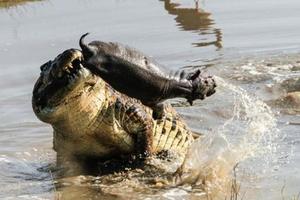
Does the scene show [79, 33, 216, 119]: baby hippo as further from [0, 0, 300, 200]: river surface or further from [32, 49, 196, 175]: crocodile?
[32, 49, 196, 175]: crocodile

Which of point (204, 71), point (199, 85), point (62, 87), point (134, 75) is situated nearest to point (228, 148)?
point (62, 87)

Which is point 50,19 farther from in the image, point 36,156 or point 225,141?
point 225,141

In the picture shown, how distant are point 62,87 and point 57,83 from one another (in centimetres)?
5

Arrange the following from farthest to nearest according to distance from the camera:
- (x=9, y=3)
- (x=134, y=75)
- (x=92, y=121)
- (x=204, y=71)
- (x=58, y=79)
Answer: (x=9, y=3), (x=92, y=121), (x=58, y=79), (x=204, y=71), (x=134, y=75)

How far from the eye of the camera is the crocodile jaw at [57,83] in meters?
5.50

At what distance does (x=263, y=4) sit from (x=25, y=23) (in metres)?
4.23

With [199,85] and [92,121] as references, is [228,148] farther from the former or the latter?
[199,85]

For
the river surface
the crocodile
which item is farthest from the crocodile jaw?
the river surface

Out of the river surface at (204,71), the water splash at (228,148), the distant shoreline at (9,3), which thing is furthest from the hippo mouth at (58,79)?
the distant shoreline at (9,3)

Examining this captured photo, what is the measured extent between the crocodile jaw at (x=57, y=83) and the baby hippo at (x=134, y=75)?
3.71ft

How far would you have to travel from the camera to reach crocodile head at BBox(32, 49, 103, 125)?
5.53 metres

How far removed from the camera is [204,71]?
15.1 ft

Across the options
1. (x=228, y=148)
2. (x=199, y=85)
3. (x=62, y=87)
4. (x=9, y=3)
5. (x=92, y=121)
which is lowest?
(x=9, y=3)

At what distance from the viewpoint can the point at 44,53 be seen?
451 inches
